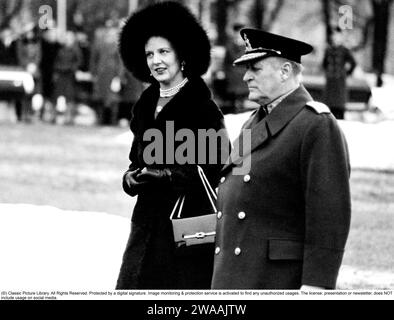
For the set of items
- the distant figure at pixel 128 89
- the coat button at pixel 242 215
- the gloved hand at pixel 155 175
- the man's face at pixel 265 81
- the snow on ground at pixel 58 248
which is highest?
the man's face at pixel 265 81

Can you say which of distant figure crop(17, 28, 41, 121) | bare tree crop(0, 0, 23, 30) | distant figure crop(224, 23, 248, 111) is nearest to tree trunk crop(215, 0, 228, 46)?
bare tree crop(0, 0, 23, 30)

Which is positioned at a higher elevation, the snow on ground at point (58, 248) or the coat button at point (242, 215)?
the coat button at point (242, 215)

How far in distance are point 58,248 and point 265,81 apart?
366cm

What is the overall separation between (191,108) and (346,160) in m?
1.29

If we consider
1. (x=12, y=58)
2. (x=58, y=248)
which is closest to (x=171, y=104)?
(x=58, y=248)

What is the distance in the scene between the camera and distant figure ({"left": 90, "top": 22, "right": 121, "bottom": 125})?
62.1 feet

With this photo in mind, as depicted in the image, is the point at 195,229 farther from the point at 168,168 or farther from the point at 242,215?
the point at 242,215

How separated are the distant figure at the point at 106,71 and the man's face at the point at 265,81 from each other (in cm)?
1475

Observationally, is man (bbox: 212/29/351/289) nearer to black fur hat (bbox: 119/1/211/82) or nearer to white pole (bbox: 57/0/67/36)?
black fur hat (bbox: 119/1/211/82)

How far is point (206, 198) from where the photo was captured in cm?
491

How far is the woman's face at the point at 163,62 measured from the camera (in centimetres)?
499

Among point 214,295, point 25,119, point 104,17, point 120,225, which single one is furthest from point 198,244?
point 104,17

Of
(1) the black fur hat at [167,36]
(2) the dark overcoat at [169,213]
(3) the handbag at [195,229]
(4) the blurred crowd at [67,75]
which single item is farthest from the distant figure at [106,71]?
(3) the handbag at [195,229]

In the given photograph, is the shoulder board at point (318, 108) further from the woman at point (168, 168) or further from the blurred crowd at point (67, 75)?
the blurred crowd at point (67, 75)
